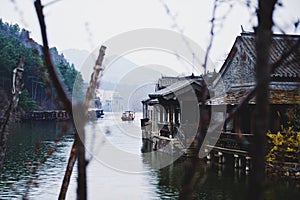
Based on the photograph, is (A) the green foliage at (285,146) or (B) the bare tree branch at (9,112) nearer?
(B) the bare tree branch at (9,112)

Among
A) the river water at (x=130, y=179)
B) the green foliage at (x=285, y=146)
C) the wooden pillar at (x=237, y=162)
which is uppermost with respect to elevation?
the green foliage at (x=285, y=146)

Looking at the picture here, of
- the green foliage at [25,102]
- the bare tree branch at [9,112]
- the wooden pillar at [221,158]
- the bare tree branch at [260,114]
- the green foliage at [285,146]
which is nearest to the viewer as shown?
the bare tree branch at [260,114]

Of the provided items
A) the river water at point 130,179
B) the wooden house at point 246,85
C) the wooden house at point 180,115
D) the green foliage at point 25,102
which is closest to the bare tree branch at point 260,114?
the river water at point 130,179

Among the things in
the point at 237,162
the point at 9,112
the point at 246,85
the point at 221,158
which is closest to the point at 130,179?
the point at 237,162

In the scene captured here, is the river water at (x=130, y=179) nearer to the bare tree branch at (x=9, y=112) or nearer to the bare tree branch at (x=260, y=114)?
the bare tree branch at (x=9, y=112)

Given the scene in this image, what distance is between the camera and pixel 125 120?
53781 mm

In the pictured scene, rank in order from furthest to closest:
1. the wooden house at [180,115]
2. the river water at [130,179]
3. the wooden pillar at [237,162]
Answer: the wooden house at [180,115], the wooden pillar at [237,162], the river water at [130,179]

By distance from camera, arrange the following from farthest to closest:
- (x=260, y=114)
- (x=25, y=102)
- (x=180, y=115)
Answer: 1. (x=25, y=102)
2. (x=180, y=115)
3. (x=260, y=114)

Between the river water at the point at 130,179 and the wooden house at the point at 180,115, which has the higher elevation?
the wooden house at the point at 180,115

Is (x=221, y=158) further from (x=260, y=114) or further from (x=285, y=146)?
(x=260, y=114)

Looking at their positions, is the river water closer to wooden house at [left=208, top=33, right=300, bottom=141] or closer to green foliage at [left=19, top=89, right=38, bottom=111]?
wooden house at [left=208, top=33, right=300, bottom=141]

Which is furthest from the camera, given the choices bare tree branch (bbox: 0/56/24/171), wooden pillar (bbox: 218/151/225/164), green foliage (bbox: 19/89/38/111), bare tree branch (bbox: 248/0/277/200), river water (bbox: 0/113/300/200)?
green foliage (bbox: 19/89/38/111)

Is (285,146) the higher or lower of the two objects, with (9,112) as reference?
lower

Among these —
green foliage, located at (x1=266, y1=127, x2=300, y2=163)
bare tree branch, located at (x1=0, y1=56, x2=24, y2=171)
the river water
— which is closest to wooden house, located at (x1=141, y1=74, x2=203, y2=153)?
the river water
